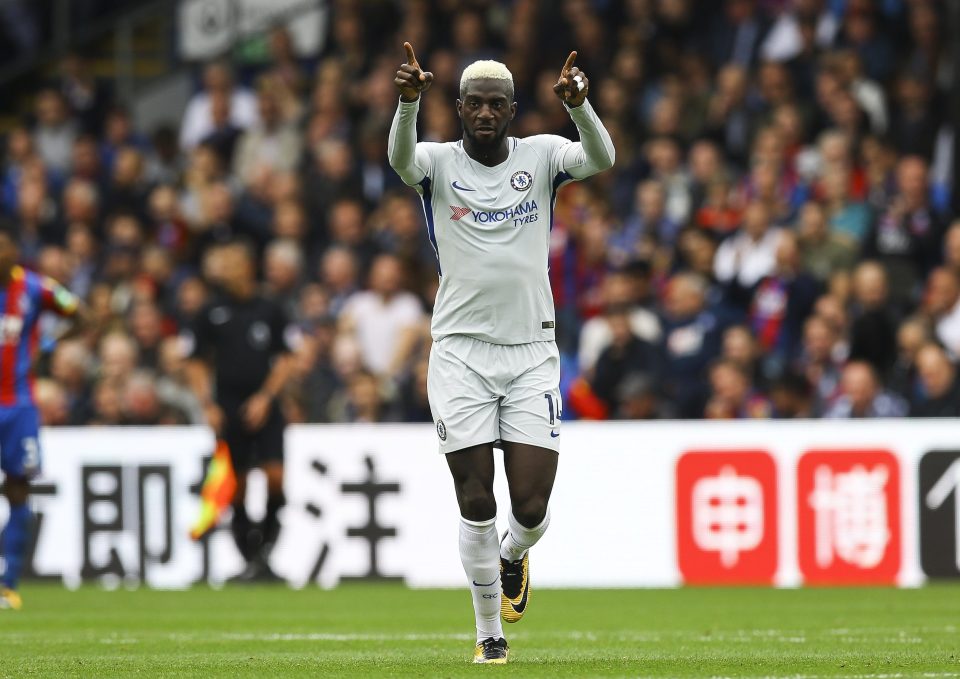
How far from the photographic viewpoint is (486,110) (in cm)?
805

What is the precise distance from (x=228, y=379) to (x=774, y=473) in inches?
169

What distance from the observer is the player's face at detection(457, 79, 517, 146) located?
801cm

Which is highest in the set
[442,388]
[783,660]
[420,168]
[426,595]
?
[420,168]

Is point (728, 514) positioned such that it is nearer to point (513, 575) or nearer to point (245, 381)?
point (245, 381)

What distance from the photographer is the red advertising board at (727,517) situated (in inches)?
561

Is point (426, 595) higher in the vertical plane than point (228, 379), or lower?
lower

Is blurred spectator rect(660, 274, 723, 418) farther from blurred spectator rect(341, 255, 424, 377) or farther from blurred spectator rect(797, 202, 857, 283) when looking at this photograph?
blurred spectator rect(341, 255, 424, 377)

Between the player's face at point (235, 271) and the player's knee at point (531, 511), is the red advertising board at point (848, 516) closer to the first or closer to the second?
the player's face at point (235, 271)

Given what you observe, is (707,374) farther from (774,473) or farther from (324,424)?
(324,424)

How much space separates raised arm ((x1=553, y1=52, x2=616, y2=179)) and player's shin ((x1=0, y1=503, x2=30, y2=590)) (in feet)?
19.3

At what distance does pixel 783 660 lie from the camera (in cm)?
816

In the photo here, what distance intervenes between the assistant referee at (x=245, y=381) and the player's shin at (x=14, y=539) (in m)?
2.26

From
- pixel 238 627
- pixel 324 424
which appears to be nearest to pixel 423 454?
pixel 324 424

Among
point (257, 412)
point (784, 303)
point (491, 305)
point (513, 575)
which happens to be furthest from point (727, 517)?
point (491, 305)
